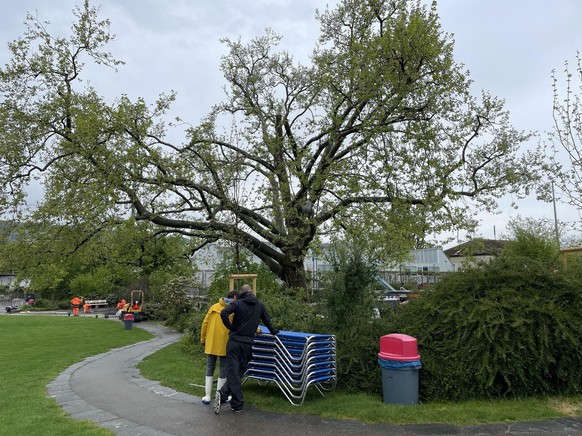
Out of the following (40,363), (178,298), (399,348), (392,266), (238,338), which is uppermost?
(392,266)

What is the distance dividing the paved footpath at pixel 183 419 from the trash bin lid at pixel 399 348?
3.87 feet

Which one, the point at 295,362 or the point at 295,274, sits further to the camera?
the point at 295,274

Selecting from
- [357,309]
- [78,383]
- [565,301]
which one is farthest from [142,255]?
[565,301]

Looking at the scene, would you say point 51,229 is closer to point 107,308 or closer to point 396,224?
point 396,224

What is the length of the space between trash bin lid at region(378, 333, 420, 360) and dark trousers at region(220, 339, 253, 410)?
215cm

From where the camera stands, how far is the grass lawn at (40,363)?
21.5ft

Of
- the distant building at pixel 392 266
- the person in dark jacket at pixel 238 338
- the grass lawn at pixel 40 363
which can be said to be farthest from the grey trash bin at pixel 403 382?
the grass lawn at pixel 40 363

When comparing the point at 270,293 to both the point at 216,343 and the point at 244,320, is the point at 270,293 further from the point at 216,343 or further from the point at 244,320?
the point at 244,320

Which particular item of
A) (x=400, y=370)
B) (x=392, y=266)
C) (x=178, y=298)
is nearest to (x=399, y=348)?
(x=400, y=370)

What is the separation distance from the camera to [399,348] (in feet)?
23.9

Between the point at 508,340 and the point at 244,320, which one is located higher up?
the point at 244,320

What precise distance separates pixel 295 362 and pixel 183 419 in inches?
76.0

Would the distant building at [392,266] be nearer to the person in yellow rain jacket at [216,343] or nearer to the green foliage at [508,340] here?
the green foliage at [508,340]

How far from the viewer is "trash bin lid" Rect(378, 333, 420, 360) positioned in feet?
23.7
